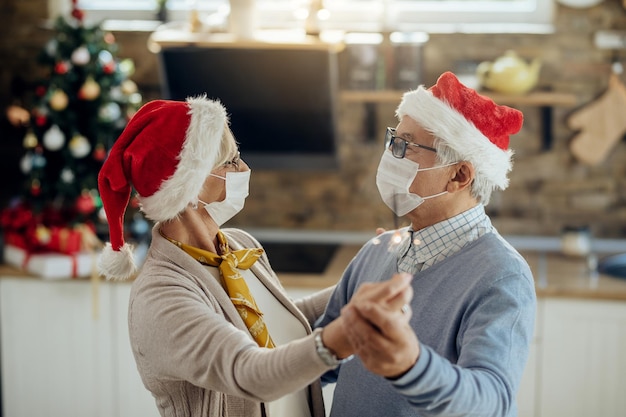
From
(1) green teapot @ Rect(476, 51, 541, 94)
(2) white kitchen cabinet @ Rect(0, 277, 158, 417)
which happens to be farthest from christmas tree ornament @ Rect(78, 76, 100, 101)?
(1) green teapot @ Rect(476, 51, 541, 94)

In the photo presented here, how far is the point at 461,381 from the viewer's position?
1.32 metres

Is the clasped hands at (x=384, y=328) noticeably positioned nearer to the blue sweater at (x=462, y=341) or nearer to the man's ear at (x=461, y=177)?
the blue sweater at (x=462, y=341)

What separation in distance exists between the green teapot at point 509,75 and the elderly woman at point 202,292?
5.81ft

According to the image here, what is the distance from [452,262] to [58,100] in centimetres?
208

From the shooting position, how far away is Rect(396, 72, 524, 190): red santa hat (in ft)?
5.51

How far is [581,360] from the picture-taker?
10.0 feet

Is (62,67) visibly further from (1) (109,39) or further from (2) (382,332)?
(2) (382,332)

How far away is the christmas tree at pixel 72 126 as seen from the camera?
10.6ft

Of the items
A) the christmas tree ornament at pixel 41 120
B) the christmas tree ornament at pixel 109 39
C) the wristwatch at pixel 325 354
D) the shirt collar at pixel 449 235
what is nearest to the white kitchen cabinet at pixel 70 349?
the christmas tree ornament at pixel 41 120

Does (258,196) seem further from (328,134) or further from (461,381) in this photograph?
(461,381)

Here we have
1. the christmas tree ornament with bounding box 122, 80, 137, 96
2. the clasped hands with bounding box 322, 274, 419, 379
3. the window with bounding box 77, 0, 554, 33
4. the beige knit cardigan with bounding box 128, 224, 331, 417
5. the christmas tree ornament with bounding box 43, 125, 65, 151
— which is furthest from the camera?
the window with bounding box 77, 0, 554, 33

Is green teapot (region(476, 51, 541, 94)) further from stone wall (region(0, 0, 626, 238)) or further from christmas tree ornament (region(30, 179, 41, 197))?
christmas tree ornament (region(30, 179, 41, 197))

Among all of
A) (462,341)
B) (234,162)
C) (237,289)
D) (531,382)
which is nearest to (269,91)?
(531,382)

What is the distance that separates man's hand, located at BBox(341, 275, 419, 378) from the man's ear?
49 cm
